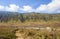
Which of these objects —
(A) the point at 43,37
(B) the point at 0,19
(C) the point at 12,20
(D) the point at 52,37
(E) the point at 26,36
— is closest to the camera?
(A) the point at 43,37

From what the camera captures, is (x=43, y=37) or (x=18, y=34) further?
(x=18, y=34)

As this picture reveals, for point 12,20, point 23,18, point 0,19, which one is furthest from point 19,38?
point 23,18

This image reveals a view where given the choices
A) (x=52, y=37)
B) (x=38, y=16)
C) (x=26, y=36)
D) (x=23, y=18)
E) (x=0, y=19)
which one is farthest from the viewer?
(x=38, y=16)

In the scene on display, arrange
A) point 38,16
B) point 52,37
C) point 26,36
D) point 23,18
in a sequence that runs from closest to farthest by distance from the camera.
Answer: point 52,37 → point 26,36 → point 23,18 → point 38,16

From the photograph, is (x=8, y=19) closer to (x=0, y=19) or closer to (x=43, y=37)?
(x=0, y=19)

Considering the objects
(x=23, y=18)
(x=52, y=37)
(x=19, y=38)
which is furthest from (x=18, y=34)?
(x=23, y=18)

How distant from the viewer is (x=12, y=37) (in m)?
8.67

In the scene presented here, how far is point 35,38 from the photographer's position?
7.33m

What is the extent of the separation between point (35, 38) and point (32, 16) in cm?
2516

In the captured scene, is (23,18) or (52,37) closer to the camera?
(52,37)

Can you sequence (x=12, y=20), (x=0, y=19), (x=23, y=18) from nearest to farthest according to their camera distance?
(x=0, y=19), (x=12, y=20), (x=23, y=18)

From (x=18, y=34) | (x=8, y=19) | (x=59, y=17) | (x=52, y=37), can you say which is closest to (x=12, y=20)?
(x=8, y=19)

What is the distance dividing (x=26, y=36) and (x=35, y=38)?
1388 mm

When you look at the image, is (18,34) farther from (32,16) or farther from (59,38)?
(32,16)
